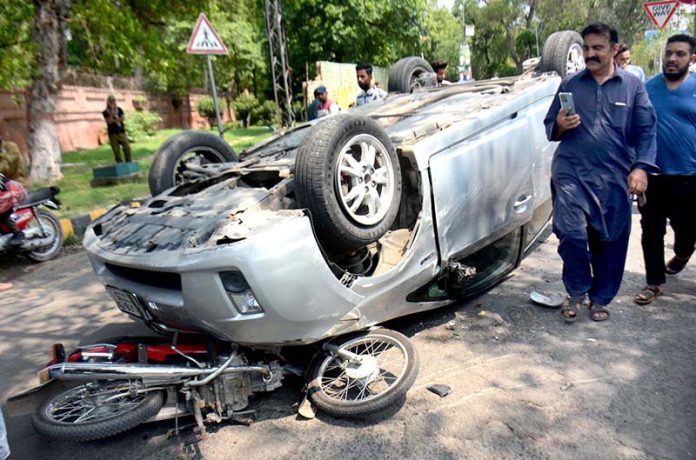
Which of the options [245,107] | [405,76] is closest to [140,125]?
[245,107]

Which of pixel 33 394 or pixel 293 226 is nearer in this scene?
pixel 293 226

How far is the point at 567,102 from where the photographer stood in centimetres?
329

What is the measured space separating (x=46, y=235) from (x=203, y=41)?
3.37 meters

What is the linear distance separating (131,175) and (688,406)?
32.4ft

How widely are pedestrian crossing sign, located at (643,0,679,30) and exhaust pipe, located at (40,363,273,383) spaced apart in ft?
33.8

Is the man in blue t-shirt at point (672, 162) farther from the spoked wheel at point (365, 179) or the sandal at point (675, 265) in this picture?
the spoked wheel at point (365, 179)

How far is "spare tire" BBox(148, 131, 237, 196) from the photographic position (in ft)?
12.8

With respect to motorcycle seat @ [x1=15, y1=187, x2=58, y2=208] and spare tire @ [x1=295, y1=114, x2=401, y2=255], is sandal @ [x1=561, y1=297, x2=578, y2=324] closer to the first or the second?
spare tire @ [x1=295, y1=114, x2=401, y2=255]

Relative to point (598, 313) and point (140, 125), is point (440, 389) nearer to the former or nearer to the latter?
point (598, 313)

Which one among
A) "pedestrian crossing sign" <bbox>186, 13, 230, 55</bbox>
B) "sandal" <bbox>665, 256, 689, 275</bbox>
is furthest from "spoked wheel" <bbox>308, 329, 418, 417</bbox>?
"pedestrian crossing sign" <bbox>186, 13, 230, 55</bbox>

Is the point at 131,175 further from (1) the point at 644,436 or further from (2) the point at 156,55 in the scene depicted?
(1) the point at 644,436

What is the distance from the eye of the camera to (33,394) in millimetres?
2725

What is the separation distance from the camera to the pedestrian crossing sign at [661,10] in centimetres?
938

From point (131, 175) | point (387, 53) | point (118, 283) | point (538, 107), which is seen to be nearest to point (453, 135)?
point (538, 107)
